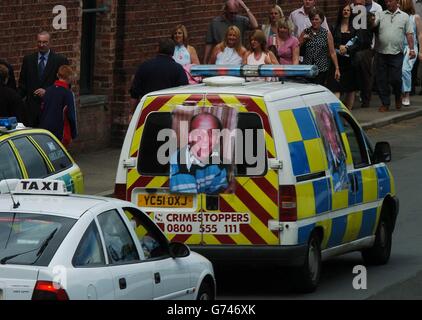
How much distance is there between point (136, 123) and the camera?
14.5 meters

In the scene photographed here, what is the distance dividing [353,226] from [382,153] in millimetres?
1026

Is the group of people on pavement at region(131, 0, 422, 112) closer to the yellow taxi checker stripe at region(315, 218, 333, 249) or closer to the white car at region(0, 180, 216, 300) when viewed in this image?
the yellow taxi checker stripe at region(315, 218, 333, 249)

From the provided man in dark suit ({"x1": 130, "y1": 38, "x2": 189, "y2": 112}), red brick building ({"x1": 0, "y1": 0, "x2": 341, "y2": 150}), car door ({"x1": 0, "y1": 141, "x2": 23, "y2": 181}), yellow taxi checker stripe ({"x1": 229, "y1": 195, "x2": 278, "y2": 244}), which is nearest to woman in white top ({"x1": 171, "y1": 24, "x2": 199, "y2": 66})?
red brick building ({"x1": 0, "y1": 0, "x2": 341, "y2": 150})

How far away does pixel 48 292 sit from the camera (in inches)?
395

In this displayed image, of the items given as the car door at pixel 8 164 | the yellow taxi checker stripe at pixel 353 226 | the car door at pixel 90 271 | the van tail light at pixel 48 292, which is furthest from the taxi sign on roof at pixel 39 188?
the yellow taxi checker stripe at pixel 353 226

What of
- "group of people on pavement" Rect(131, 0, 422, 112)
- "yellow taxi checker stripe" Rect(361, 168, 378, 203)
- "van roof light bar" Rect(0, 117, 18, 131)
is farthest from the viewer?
"group of people on pavement" Rect(131, 0, 422, 112)

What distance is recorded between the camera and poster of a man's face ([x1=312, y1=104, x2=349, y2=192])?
1498 cm

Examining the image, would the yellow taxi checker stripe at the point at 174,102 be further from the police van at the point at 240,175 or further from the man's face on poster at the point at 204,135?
the man's face on poster at the point at 204,135

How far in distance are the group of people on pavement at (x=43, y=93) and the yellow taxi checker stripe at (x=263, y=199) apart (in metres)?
5.35

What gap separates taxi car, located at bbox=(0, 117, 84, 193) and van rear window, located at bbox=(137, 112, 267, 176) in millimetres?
1235

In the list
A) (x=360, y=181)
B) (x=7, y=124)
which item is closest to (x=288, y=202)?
(x=360, y=181)

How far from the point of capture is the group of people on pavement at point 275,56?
19.9m

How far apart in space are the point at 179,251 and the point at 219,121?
2628 millimetres

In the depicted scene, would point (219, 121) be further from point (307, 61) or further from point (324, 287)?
point (307, 61)
